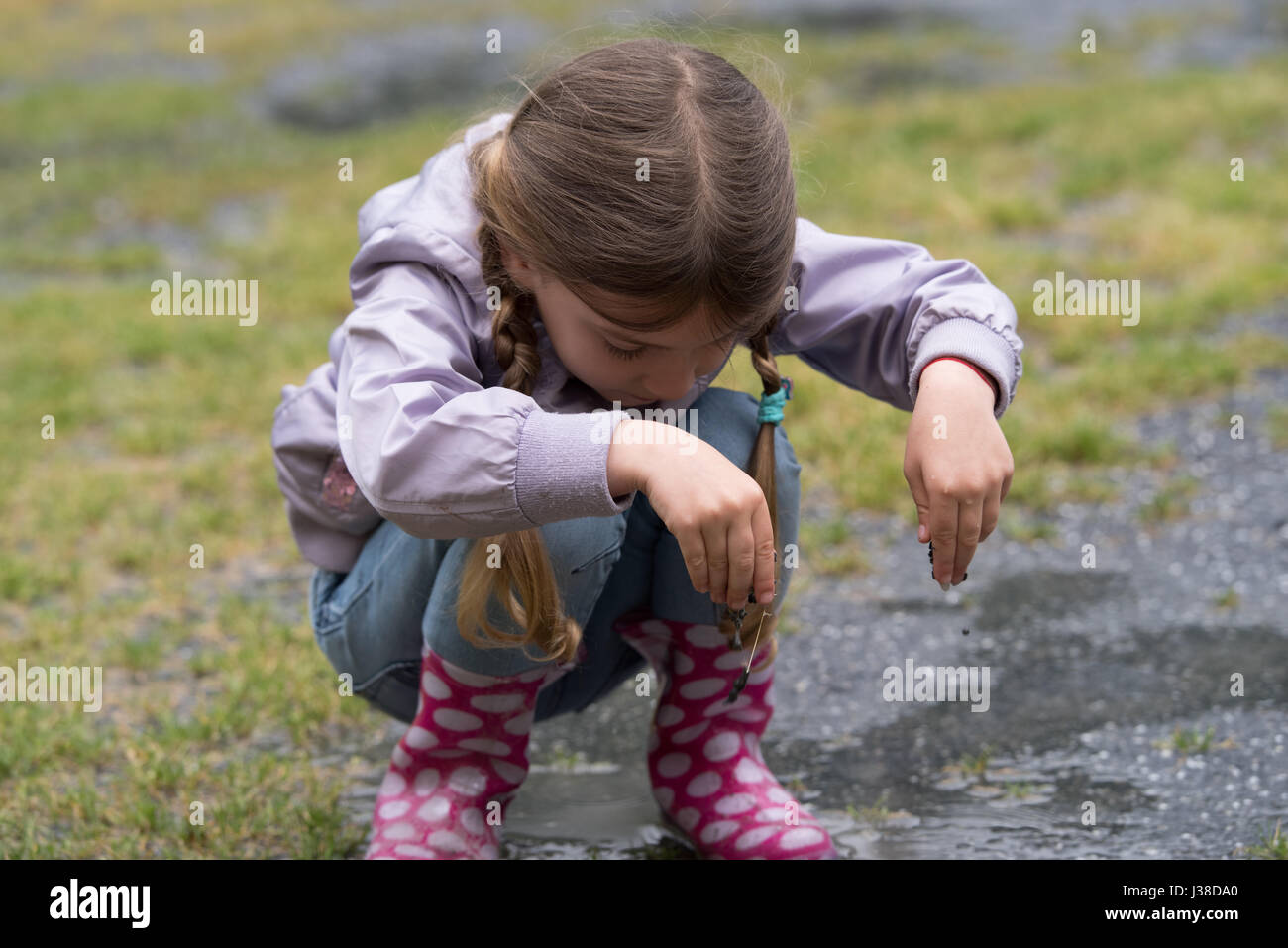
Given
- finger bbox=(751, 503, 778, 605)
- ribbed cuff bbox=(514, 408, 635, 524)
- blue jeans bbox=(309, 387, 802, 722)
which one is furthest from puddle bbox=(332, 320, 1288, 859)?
ribbed cuff bbox=(514, 408, 635, 524)

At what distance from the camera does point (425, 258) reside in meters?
1.90

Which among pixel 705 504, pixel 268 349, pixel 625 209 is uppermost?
pixel 625 209

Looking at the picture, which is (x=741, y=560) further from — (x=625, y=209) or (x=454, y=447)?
(x=625, y=209)

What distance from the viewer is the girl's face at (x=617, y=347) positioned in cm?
181

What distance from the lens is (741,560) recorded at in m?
1.62

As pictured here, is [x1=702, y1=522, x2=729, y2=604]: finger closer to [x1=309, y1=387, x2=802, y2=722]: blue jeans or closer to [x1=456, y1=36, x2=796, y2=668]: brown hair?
[x1=456, y1=36, x2=796, y2=668]: brown hair

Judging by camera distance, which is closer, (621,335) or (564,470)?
(564,470)

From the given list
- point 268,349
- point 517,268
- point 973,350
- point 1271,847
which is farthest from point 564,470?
point 268,349

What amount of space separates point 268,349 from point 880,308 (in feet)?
10.9

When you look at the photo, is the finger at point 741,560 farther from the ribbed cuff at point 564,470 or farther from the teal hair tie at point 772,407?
the teal hair tie at point 772,407

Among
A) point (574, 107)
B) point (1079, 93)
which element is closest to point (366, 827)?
point (574, 107)

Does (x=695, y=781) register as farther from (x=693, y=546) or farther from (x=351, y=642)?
(x=693, y=546)

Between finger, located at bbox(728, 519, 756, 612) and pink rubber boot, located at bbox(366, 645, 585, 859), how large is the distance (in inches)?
17.4

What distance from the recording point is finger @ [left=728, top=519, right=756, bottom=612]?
1605 mm
